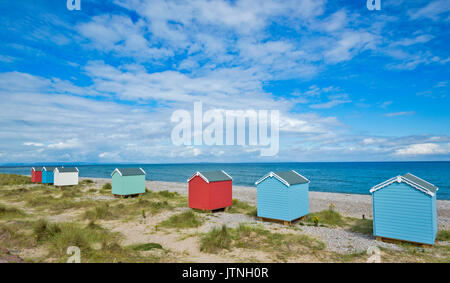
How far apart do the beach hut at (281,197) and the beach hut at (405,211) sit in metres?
4.68

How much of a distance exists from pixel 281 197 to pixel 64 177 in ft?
114

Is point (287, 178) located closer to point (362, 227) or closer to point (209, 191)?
point (362, 227)

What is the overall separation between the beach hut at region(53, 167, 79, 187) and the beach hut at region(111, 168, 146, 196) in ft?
49.6

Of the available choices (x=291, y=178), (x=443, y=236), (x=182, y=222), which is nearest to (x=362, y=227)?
(x=443, y=236)

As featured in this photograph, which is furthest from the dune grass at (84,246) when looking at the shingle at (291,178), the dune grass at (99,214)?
the shingle at (291,178)

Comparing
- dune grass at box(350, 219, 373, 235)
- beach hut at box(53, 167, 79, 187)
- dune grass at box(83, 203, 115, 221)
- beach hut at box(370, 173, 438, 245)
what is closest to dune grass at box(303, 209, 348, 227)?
dune grass at box(350, 219, 373, 235)

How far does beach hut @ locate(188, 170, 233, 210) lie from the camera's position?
19.7 meters

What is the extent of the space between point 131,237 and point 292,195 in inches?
376

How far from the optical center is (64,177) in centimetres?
3781

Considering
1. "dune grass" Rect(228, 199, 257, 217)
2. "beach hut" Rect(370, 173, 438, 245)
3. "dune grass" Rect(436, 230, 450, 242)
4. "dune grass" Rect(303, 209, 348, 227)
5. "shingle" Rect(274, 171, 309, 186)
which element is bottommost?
"dune grass" Rect(228, 199, 257, 217)

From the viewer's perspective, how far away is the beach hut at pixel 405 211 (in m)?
11.5

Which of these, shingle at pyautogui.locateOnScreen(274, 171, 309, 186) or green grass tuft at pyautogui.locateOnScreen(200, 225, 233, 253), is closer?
green grass tuft at pyautogui.locateOnScreen(200, 225, 233, 253)

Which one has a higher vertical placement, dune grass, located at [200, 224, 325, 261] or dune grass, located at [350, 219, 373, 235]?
dune grass, located at [200, 224, 325, 261]

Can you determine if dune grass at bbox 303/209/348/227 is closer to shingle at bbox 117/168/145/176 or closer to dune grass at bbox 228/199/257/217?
dune grass at bbox 228/199/257/217
